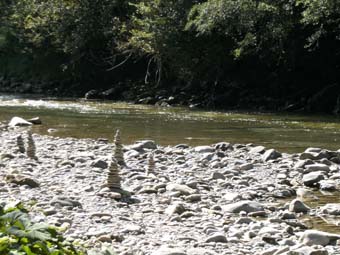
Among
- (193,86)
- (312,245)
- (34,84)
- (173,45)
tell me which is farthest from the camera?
(34,84)

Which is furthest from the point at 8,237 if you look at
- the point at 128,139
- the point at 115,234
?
the point at 128,139

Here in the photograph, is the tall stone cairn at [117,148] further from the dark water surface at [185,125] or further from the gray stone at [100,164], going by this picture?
the dark water surface at [185,125]

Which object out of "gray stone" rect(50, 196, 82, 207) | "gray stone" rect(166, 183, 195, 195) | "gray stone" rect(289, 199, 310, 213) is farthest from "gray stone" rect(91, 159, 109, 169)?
"gray stone" rect(289, 199, 310, 213)

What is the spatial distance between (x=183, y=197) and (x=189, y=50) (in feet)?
57.8

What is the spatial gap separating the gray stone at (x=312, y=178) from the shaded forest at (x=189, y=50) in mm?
9984

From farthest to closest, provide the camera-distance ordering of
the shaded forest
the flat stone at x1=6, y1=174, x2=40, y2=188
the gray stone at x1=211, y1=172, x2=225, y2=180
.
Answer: the shaded forest < the gray stone at x1=211, y1=172, x2=225, y2=180 < the flat stone at x1=6, y1=174, x2=40, y2=188

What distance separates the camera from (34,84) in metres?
34.2

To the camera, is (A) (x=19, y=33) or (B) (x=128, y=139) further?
(A) (x=19, y=33)

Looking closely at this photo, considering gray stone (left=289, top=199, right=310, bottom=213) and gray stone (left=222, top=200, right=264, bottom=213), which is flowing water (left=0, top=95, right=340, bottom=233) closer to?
gray stone (left=289, top=199, right=310, bottom=213)

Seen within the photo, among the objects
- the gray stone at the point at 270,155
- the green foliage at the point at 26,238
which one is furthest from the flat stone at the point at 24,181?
the green foliage at the point at 26,238

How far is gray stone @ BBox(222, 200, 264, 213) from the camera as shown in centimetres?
638

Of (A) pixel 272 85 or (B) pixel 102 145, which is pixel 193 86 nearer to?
(A) pixel 272 85

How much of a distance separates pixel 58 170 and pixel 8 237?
6158 mm

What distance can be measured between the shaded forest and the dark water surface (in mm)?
2896
